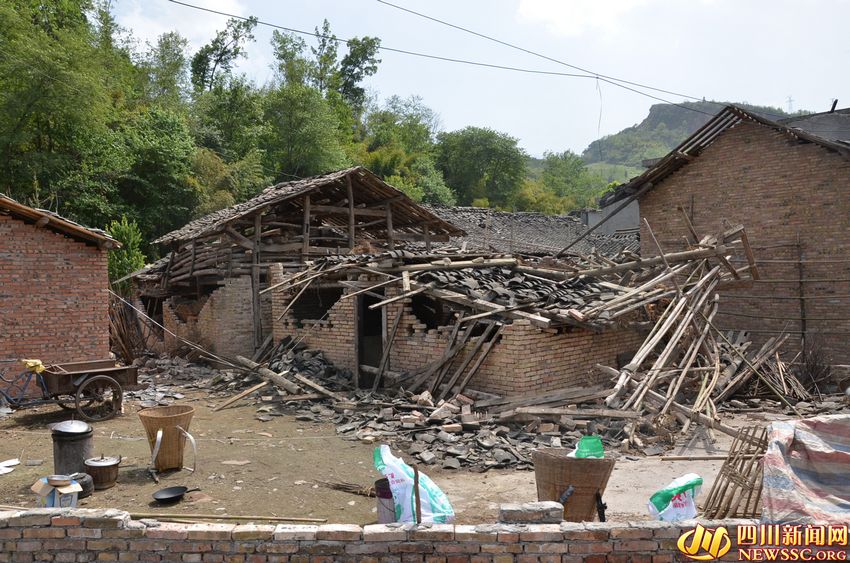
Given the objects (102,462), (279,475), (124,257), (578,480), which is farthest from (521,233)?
(578,480)

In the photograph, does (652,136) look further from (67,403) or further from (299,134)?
(67,403)

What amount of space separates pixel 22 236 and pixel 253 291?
19.9 feet

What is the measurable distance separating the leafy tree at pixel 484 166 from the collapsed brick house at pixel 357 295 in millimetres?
28673

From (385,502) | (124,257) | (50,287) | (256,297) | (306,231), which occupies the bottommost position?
(385,502)

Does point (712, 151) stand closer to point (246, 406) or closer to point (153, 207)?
point (246, 406)

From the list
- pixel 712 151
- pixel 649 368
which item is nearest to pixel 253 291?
pixel 649 368

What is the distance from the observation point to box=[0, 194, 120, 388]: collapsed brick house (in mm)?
11695

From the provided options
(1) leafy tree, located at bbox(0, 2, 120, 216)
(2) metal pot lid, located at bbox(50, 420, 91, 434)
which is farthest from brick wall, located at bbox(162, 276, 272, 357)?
(1) leafy tree, located at bbox(0, 2, 120, 216)

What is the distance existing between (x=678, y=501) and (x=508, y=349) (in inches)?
Answer: 220

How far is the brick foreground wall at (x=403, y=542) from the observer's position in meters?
4.33

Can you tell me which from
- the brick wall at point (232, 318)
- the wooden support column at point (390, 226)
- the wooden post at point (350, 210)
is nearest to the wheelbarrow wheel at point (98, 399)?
the brick wall at point (232, 318)

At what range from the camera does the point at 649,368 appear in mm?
11102

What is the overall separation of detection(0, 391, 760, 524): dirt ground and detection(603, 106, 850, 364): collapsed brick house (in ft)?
19.3

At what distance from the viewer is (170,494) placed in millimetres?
6898
